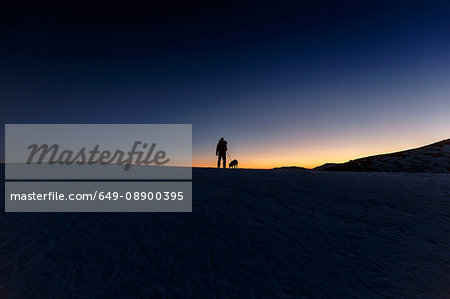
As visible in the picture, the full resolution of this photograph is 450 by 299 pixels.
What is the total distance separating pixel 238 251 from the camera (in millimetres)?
3475

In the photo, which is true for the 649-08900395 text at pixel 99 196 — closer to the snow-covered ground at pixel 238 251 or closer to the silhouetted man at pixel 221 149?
the snow-covered ground at pixel 238 251

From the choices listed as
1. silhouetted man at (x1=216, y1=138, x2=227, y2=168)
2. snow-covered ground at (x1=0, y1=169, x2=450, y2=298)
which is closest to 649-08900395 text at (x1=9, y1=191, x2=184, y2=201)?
snow-covered ground at (x1=0, y1=169, x2=450, y2=298)

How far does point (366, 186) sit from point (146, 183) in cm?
698

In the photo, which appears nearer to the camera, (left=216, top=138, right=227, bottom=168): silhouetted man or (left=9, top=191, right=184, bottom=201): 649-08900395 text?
(left=9, top=191, right=184, bottom=201): 649-08900395 text

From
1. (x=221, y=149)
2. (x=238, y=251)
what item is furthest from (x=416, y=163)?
(x=238, y=251)

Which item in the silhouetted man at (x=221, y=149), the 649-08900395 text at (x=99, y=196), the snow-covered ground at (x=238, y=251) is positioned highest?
the silhouetted man at (x=221, y=149)

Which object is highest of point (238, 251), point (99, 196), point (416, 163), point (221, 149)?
point (221, 149)

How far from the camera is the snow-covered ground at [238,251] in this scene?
279 cm

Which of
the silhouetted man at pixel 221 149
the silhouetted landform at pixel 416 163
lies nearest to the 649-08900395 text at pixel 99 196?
the silhouetted man at pixel 221 149

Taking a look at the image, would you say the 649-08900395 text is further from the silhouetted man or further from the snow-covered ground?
the silhouetted man

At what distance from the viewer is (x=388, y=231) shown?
416 cm

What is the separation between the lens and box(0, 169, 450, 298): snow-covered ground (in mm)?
2787

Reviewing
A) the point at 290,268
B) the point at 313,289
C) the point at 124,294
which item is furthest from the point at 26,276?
the point at 313,289

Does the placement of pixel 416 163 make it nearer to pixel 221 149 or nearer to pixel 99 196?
pixel 221 149
